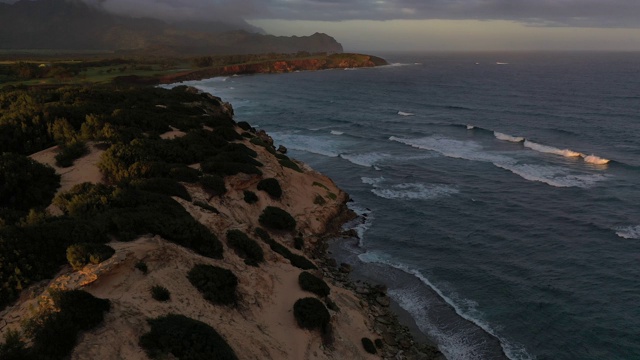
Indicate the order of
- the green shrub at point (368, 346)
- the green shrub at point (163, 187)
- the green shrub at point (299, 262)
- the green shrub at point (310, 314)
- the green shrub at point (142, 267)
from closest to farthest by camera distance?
1. the green shrub at point (142, 267)
2. the green shrub at point (310, 314)
3. the green shrub at point (368, 346)
4. the green shrub at point (163, 187)
5. the green shrub at point (299, 262)

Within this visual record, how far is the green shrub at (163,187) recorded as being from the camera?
83.1 feet

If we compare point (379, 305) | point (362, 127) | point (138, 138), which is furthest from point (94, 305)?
point (362, 127)

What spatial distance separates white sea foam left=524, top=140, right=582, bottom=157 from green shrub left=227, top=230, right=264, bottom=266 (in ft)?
160

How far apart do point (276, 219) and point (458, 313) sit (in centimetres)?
1433

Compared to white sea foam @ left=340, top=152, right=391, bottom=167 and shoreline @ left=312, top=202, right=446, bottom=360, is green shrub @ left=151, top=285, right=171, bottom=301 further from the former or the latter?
white sea foam @ left=340, top=152, right=391, bottom=167

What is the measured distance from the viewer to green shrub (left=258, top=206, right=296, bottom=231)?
3189cm

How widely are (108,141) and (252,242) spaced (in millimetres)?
16488

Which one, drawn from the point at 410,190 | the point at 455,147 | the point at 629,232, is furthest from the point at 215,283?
the point at 455,147

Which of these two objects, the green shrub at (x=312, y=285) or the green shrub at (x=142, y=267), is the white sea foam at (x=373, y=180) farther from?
the green shrub at (x=142, y=267)

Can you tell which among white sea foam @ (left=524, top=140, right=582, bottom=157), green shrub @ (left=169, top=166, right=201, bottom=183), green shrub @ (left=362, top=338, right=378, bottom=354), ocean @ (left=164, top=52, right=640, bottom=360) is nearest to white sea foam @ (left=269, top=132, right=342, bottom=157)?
A: ocean @ (left=164, top=52, right=640, bottom=360)

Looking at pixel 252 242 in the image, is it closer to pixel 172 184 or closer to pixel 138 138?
pixel 172 184

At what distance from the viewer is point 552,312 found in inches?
1009

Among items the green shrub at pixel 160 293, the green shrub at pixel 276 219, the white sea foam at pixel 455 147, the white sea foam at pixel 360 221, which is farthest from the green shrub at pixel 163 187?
the white sea foam at pixel 455 147

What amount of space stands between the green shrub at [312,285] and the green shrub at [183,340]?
784cm
